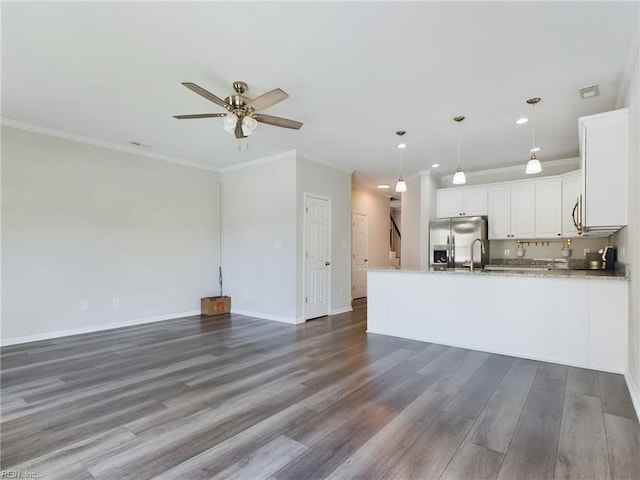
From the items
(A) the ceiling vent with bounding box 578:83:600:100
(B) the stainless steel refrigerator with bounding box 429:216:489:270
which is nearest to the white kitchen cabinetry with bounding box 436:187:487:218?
(B) the stainless steel refrigerator with bounding box 429:216:489:270

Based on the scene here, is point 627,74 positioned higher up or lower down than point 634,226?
higher up

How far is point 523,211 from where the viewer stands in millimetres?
5734

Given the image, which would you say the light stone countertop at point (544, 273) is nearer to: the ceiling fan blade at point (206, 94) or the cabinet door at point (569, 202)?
the cabinet door at point (569, 202)

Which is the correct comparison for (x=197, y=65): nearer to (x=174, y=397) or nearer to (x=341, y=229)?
(x=174, y=397)

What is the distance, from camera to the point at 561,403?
257 centimetres

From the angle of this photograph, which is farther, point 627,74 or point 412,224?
point 412,224

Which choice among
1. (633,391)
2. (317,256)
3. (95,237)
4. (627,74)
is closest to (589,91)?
(627,74)

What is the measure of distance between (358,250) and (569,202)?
4244 millimetres

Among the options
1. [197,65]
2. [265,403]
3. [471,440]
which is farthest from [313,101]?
[471,440]

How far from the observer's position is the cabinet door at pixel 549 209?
17.7 ft

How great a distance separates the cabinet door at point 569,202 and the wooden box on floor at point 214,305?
236 inches

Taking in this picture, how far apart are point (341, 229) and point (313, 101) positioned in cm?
316

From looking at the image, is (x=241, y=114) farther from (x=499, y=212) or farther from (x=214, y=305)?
(x=499, y=212)

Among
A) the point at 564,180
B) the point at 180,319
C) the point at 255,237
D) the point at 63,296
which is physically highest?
the point at 564,180
